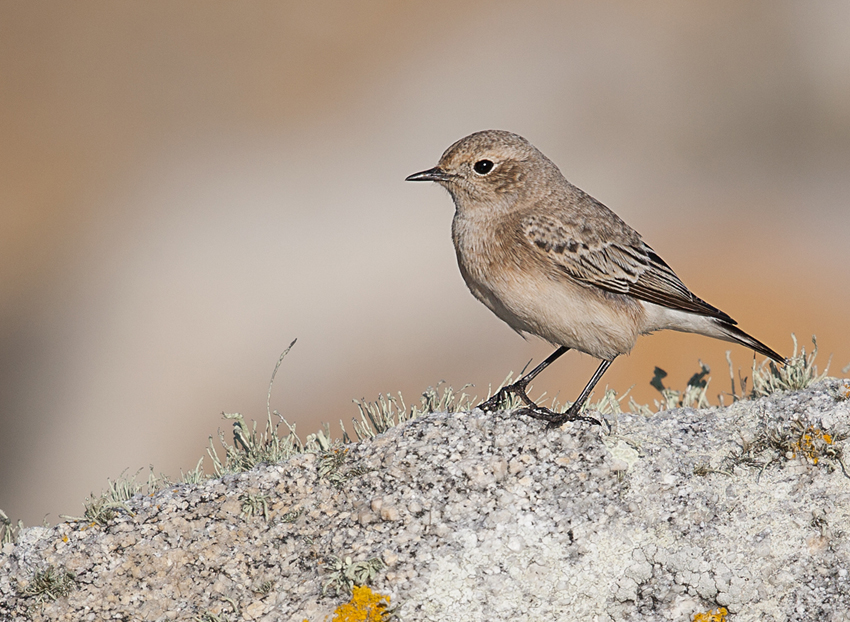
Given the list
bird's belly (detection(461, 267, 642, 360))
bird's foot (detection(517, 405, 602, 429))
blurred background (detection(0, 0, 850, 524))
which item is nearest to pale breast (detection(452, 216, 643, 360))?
bird's belly (detection(461, 267, 642, 360))

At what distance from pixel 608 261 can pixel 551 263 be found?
→ 21.2 inches

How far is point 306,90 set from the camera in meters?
28.2

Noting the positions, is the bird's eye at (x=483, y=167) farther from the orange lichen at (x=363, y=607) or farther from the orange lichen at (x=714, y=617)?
the orange lichen at (x=714, y=617)

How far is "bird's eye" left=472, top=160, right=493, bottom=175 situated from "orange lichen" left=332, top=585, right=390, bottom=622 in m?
3.65

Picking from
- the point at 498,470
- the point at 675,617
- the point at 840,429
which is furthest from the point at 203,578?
the point at 840,429

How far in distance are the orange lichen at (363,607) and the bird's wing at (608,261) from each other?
3.05 metres

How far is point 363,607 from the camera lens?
450cm

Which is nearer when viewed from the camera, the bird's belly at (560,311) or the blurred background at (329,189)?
the bird's belly at (560,311)

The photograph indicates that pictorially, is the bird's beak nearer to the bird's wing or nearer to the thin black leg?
the bird's wing

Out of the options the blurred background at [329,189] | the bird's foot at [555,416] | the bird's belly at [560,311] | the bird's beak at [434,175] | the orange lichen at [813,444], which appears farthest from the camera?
the blurred background at [329,189]

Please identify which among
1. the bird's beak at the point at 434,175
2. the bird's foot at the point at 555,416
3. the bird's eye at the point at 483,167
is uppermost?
the bird's beak at the point at 434,175

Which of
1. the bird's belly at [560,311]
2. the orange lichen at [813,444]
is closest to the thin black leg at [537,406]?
the bird's belly at [560,311]

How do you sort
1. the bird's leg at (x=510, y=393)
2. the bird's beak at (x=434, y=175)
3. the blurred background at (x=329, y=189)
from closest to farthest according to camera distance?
the bird's leg at (x=510, y=393) → the bird's beak at (x=434, y=175) → the blurred background at (x=329, y=189)

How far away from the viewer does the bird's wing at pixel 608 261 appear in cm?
667
